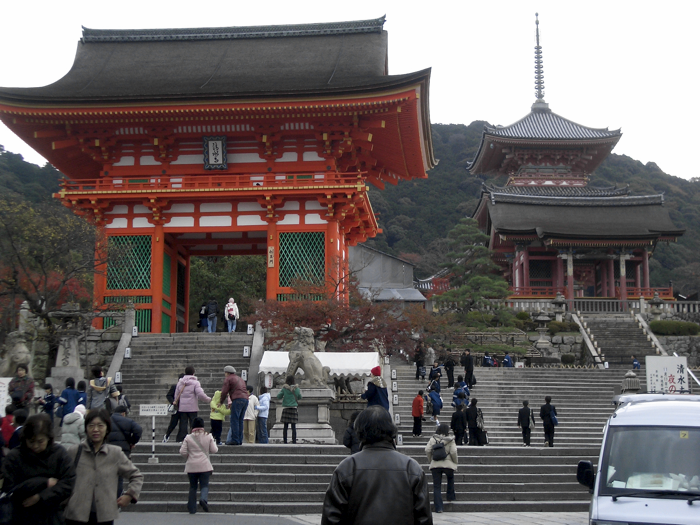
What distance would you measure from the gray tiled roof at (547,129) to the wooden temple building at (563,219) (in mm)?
67

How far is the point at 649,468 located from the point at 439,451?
13.5 ft

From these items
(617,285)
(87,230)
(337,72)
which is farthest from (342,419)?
(617,285)

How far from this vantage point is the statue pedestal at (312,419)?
15570mm

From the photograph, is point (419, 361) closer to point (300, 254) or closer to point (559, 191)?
point (300, 254)

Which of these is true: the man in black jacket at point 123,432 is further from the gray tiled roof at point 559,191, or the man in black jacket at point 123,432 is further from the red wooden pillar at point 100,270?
the gray tiled roof at point 559,191

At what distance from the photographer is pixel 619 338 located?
111 feet

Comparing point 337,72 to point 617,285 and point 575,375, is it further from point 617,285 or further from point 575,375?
point 617,285

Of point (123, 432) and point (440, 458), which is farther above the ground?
point (123, 432)

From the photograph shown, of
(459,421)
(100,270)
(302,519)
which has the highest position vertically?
(100,270)

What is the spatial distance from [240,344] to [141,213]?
6.62 metres

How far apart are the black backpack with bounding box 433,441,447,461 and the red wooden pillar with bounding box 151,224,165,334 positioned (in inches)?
589

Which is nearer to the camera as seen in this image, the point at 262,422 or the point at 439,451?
the point at 439,451

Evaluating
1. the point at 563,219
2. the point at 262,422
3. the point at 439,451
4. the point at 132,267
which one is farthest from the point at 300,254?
the point at 563,219

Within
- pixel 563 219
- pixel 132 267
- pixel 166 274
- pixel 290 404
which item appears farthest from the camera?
pixel 563 219
